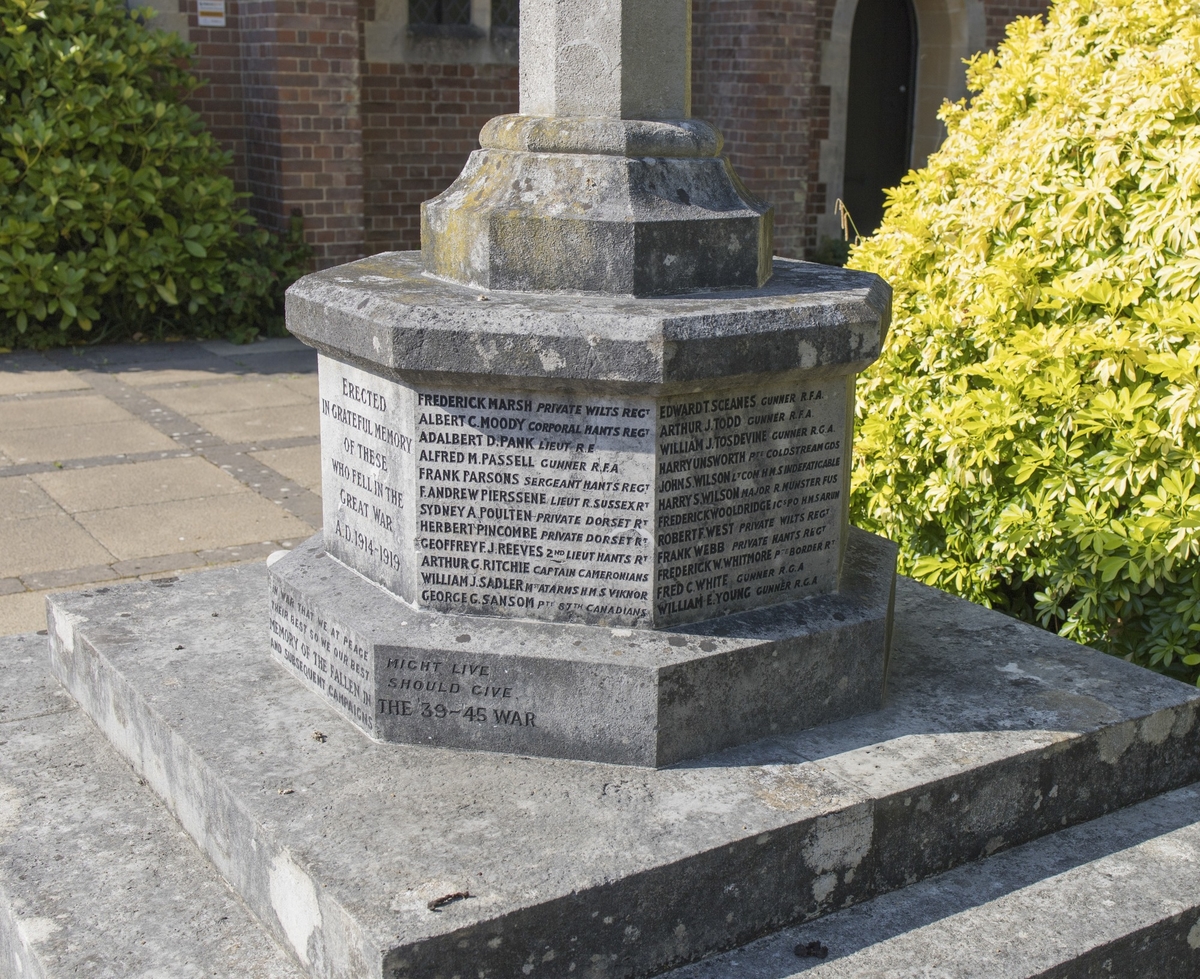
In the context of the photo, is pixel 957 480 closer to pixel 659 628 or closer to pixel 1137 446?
pixel 1137 446

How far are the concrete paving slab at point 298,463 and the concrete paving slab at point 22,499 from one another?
41.6 inches

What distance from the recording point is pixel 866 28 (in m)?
13.1

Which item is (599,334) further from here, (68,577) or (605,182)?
(68,577)

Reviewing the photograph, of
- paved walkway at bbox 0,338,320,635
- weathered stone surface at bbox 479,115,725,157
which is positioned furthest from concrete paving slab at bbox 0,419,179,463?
weathered stone surface at bbox 479,115,725,157

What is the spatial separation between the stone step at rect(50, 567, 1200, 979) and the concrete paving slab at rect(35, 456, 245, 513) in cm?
244

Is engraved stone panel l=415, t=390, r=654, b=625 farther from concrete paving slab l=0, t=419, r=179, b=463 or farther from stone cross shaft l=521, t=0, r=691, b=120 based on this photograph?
concrete paving slab l=0, t=419, r=179, b=463

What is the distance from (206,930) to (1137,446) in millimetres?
2529

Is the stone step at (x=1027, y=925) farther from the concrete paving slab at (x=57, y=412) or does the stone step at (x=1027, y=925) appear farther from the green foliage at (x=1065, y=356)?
the concrete paving slab at (x=57, y=412)

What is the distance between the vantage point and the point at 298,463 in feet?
21.5

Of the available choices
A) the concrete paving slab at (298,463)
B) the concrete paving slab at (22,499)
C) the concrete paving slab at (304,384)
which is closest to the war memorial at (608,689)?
the concrete paving slab at (22,499)

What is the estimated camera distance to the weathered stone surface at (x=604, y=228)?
2.87 m

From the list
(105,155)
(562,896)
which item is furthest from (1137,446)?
(105,155)

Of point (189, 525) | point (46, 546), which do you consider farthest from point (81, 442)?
point (46, 546)

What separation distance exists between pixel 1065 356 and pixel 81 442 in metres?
4.92
